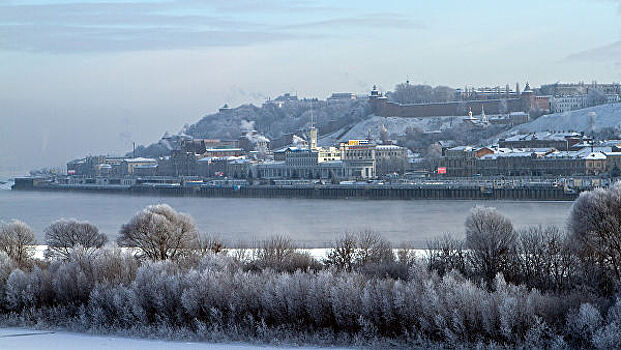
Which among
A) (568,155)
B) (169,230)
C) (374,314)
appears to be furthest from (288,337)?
(568,155)

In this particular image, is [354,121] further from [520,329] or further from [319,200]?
[520,329]

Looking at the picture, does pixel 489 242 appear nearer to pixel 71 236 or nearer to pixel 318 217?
pixel 71 236

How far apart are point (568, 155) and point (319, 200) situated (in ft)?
25.0

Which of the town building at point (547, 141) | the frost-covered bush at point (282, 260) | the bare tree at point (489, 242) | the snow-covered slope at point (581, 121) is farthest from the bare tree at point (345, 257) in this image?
the snow-covered slope at point (581, 121)

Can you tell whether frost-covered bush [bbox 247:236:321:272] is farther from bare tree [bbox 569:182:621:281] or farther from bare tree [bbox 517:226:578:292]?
bare tree [bbox 569:182:621:281]

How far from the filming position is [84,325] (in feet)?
24.1

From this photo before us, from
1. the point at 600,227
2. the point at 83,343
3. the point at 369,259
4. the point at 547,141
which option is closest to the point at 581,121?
the point at 547,141

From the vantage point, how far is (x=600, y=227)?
8.37 m

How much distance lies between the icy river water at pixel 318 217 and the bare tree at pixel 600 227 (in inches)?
174

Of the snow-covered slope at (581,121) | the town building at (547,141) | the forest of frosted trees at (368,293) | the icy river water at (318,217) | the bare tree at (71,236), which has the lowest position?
the icy river water at (318,217)

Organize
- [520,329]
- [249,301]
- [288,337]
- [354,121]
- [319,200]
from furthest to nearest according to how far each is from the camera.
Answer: [354,121]
[319,200]
[249,301]
[288,337]
[520,329]

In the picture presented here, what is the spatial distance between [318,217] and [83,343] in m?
13.9

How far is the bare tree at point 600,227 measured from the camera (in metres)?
7.96

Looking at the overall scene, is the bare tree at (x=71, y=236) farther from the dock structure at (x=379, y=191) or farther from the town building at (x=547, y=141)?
the town building at (x=547, y=141)
